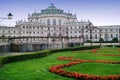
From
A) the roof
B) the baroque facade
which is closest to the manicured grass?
the baroque facade

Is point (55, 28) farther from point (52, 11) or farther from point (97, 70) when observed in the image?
point (97, 70)

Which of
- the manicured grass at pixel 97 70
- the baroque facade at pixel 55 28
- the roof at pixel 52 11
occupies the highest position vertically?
the roof at pixel 52 11

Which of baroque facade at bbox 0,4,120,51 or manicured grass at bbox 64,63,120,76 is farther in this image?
baroque facade at bbox 0,4,120,51

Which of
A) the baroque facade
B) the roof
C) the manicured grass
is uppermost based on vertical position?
the roof

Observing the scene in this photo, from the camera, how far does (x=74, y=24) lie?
94250 millimetres

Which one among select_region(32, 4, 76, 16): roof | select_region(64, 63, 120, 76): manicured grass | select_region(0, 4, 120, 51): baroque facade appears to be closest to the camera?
select_region(64, 63, 120, 76): manicured grass

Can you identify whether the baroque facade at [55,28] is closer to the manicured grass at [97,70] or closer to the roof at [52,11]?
the roof at [52,11]

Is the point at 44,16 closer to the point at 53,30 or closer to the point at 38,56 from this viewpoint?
the point at 53,30

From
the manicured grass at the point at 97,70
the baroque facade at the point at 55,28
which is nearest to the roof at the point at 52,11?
the baroque facade at the point at 55,28

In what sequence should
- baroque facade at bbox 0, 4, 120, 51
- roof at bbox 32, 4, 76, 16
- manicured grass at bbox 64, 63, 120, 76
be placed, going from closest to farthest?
manicured grass at bbox 64, 63, 120, 76
baroque facade at bbox 0, 4, 120, 51
roof at bbox 32, 4, 76, 16

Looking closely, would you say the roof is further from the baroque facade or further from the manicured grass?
the manicured grass

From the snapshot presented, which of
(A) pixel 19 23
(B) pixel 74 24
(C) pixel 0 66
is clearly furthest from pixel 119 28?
(C) pixel 0 66

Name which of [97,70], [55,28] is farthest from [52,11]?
[97,70]

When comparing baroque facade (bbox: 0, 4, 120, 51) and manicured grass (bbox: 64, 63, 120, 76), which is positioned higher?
baroque facade (bbox: 0, 4, 120, 51)
